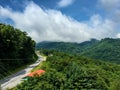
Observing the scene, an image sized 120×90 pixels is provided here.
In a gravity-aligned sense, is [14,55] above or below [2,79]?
above

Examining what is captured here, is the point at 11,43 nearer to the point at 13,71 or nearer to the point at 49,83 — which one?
the point at 13,71

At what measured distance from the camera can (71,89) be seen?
6091cm

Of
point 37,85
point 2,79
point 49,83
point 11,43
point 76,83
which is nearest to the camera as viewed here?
point 37,85

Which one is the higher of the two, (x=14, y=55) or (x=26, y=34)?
(x=26, y=34)

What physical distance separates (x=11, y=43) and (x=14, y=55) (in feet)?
24.7

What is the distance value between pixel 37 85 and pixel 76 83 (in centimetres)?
1234

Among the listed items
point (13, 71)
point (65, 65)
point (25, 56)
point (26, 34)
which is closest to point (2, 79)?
point (13, 71)

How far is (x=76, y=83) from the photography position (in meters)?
63.4

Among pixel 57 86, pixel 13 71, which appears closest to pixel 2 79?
pixel 13 71

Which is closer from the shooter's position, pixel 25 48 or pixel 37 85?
pixel 37 85

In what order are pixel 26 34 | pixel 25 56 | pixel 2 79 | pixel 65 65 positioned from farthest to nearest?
pixel 26 34, pixel 25 56, pixel 65 65, pixel 2 79

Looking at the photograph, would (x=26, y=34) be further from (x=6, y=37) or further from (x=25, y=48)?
(x=6, y=37)

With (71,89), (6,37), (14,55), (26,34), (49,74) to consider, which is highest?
(26,34)

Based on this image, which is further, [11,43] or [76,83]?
[11,43]
